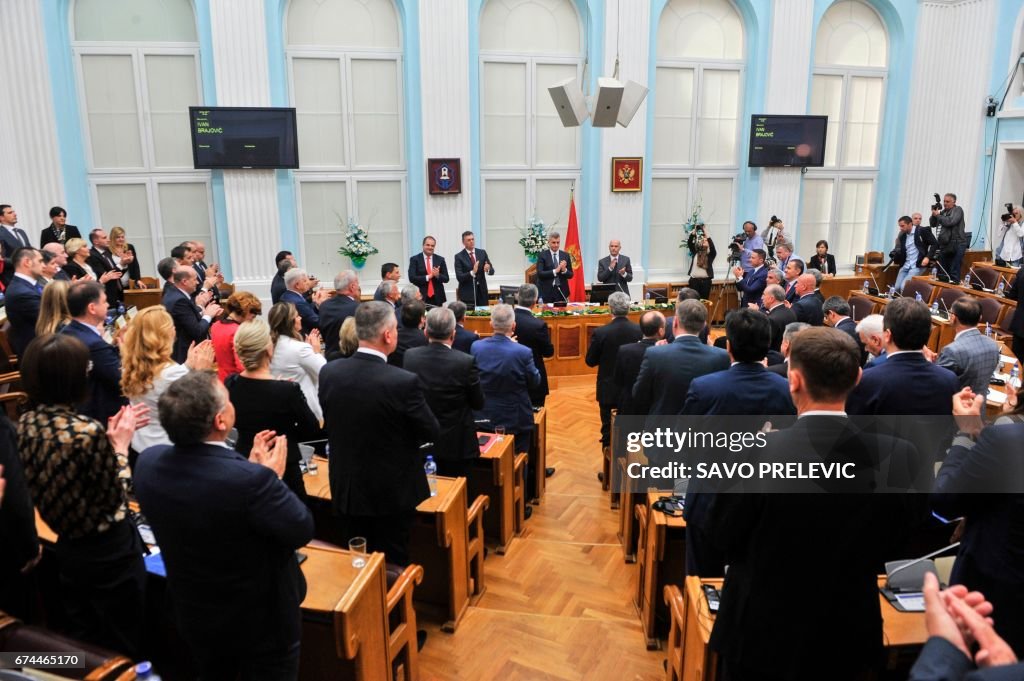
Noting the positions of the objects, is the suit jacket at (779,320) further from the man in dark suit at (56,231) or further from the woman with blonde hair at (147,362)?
the man in dark suit at (56,231)

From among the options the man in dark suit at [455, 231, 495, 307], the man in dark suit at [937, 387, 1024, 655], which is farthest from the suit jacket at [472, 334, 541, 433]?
the man in dark suit at [455, 231, 495, 307]

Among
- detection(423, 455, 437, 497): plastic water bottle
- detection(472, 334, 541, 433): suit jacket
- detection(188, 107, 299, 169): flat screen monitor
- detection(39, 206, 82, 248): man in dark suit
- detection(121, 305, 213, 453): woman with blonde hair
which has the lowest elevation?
detection(423, 455, 437, 497): plastic water bottle

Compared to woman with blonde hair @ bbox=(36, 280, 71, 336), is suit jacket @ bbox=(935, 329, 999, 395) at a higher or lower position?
lower

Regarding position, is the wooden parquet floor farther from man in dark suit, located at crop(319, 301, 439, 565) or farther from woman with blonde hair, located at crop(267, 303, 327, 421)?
woman with blonde hair, located at crop(267, 303, 327, 421)

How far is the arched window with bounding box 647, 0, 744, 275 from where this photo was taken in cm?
1024

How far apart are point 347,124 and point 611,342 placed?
6.13 metres

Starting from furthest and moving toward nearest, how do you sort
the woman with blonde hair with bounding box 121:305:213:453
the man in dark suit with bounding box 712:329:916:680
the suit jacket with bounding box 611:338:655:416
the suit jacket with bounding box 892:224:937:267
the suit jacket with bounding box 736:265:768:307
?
the suit jacket with bounding box 892:224:937:267, the suit jacket with bounding box 736:265:768:307, the suit jacket with bounding box 611:338:655:416, the woman with blonde hair with bounding box 121:305:213:453, the man in dark suit with bounding box 712:329:916:680

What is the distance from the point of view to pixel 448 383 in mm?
3756

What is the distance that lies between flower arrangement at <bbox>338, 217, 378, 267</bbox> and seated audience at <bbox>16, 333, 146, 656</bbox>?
7023mm

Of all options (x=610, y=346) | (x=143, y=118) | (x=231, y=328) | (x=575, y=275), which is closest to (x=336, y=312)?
(x=231, y=328)

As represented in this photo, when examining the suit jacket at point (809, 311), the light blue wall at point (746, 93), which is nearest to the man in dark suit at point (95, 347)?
the suit jacket at point (809, 311)

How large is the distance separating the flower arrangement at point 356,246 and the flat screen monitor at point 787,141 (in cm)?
586

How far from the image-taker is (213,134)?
8.80 metres

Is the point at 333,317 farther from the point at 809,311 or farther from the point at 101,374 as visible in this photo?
the point at 809,311
